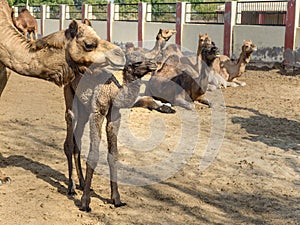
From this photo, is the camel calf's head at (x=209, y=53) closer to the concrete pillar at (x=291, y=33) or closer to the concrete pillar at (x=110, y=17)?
the concrete pillar at (x=291, y=33)

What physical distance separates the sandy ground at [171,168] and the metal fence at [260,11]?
7900 millimetres

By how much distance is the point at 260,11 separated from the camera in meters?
19.4

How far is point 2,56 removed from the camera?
4047mm

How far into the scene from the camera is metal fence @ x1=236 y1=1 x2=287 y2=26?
56.9 feet

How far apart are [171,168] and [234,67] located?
23.0ft

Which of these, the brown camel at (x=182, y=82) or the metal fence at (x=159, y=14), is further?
the metal fence at (x=159, y=14)

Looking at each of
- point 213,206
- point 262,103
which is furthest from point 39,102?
point 213,206

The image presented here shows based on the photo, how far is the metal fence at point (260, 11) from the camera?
17344mm

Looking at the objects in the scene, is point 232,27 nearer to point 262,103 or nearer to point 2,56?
point 262,103

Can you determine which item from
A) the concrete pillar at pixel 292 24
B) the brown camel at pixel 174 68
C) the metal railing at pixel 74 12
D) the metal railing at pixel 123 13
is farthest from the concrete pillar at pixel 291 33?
the metal railing at pixel 74 12

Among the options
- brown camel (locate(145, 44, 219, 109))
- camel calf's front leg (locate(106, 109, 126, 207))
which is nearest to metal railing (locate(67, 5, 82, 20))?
brown camel (locate(145, 44, 219, 109))

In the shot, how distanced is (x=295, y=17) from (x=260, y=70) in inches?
72.3

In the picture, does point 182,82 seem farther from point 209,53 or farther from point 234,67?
point 234,67

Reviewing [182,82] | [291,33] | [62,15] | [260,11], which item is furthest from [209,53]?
[62,15]
